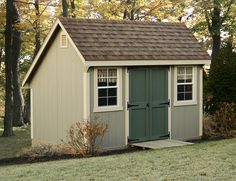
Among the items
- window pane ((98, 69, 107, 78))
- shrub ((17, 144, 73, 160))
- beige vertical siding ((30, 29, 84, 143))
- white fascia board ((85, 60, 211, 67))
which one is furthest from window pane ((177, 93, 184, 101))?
shrub ((17, 144, 73, 160))

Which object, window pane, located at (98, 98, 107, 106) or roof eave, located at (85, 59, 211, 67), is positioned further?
window pane, located at (98, 98, 107, 106)

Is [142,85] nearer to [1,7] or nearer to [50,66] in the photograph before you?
[50,66]

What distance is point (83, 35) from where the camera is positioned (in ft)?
49.3

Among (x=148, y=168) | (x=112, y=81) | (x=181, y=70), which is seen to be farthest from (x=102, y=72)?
(x=148, y=168)

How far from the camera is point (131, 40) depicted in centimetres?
1591

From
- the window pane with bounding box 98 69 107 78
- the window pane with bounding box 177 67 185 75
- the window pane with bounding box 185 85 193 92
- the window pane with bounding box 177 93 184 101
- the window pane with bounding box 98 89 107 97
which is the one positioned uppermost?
the window pane with bounding box 177 67 185 75

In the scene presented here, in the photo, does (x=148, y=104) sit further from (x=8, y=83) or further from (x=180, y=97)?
(x=8, y=83)

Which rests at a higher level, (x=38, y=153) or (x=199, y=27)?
(x=199, y=27)

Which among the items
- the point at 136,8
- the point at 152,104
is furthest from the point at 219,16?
Result: the point at 152,104

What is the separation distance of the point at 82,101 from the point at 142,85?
2145 millimetres

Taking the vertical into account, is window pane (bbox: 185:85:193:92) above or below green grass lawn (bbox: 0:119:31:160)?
above

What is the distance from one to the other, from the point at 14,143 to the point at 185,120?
272 inches

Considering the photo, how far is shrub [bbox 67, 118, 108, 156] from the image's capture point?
1381 centimetres

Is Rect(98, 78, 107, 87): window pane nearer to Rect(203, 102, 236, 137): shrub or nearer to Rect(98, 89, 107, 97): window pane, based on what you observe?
Rect(98, 89, 107, 97): window pane
